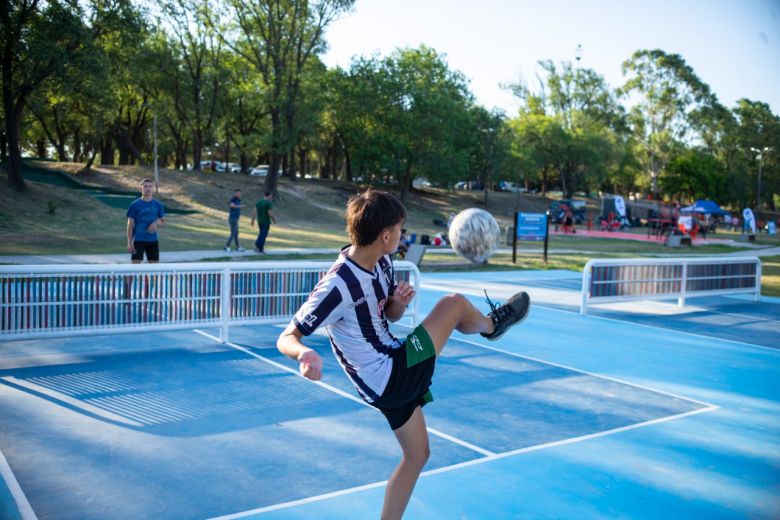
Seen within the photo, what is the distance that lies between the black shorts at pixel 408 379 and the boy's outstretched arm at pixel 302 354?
19.8 inches

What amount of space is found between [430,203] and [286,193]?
1456 centimetres

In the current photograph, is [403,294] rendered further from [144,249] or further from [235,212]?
[235,212]

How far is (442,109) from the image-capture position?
53312 mm

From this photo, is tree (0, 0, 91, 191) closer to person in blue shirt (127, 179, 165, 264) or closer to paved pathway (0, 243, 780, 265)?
paved pathway (0, 243, 780, 265)

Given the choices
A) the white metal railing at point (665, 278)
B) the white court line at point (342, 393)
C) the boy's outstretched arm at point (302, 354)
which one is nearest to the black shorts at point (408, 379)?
the boy's outstretched arm at point (302, 354)

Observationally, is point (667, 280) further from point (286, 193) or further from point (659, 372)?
point (286, 193)

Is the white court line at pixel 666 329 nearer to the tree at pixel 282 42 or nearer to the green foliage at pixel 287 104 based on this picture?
the green foliage at pixel 287 104

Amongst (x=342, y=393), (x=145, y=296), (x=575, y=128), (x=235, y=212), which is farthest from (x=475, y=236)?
(x=575, y=128)

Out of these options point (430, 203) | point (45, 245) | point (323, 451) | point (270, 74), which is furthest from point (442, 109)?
point (323, 451)

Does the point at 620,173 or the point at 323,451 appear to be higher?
the point at 620,173

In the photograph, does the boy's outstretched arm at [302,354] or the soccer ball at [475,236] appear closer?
the boy's outstretched arm at [302,354]

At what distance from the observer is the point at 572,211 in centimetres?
5306

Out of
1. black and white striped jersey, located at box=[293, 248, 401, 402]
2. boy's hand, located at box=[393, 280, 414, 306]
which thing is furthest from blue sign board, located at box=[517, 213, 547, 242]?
black and white striped jersey, located at box=[293, 248, 401, 402]

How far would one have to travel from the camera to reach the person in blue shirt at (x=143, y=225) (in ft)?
38.6
